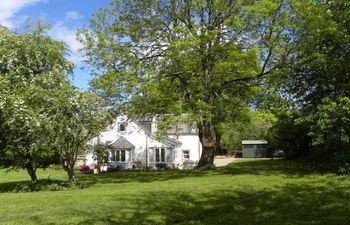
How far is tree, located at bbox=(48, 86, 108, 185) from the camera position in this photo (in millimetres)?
17000

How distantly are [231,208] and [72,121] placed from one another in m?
9.57

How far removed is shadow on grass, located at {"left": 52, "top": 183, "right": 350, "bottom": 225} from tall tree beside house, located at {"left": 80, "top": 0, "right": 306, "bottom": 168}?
300 inches

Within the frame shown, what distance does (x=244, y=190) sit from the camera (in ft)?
46.4

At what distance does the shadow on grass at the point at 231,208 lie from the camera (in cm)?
880

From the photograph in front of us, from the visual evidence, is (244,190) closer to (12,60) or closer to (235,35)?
(235,35)

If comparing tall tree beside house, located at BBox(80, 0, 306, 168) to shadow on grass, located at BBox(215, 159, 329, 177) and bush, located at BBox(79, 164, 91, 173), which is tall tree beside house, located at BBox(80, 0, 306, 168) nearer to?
shadow on grass, located at BBox(215, 159, 329, 177)

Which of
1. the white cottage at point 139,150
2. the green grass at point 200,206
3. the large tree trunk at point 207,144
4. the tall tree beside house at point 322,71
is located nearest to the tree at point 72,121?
the green grass at point 200,206

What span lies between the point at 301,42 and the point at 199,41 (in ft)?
Answer: 19.0

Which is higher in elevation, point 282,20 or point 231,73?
point 282,20

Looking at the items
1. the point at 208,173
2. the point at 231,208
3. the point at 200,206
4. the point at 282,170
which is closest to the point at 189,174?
the point at 208,173

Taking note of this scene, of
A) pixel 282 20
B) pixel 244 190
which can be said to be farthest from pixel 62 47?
pixel 244 190

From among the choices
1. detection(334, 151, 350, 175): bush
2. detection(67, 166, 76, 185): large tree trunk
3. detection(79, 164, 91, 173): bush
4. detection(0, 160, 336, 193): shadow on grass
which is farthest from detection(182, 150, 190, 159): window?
detection(67, 166, 76, 185): large tree trunk

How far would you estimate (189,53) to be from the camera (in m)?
21.2

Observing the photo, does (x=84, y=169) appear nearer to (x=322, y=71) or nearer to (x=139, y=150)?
(x=139, y=150)
